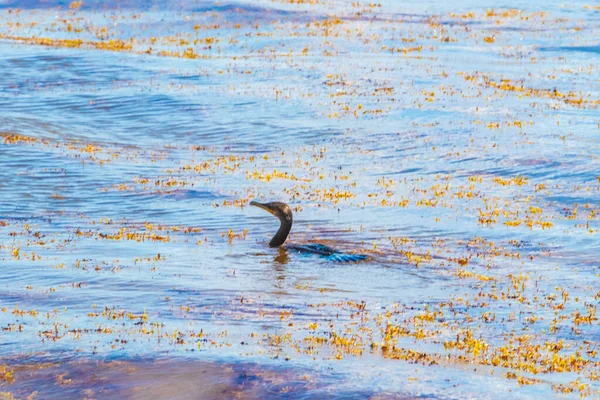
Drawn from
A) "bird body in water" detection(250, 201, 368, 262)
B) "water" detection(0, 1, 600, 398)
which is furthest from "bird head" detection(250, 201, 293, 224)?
"water" detection(0, 1, 600, 398)

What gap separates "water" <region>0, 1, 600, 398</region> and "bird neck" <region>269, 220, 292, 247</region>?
0.20m

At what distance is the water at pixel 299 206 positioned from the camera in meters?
11.1

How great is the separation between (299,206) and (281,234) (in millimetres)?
4408

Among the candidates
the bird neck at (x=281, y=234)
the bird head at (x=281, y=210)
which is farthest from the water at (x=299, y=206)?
the bird head at (x=281, y=210)

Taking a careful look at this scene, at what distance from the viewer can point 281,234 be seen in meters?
18.0

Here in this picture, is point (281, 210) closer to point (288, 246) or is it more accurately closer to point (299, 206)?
point (288, 246)

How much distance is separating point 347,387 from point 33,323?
4.01m

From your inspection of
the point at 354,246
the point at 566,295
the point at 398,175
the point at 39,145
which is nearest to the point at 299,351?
the point at 566,295

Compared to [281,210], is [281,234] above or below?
below

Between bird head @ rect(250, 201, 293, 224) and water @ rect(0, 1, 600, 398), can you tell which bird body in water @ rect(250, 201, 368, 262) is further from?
water @ rect(0, 1, 600, 398)

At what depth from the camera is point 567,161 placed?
26297mm

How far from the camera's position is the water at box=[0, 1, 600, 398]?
11133 millimetres

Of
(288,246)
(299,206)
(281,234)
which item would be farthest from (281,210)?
(299,206)

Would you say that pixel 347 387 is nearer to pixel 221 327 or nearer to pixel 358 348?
pixel 358 348
